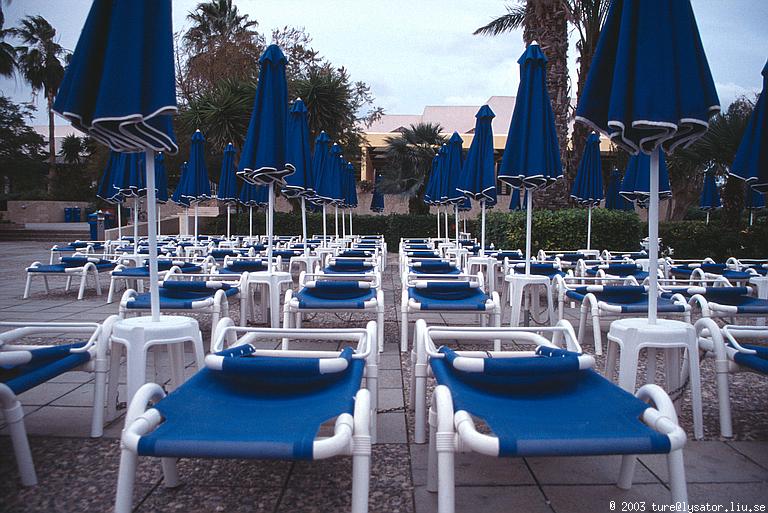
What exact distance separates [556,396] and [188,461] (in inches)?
67.2

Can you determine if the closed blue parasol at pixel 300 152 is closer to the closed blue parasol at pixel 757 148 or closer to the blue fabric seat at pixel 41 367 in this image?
the blue fabric seat at pixel 41 367

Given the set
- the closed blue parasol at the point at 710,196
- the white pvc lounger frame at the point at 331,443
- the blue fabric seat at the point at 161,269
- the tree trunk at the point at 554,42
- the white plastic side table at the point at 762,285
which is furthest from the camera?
the closed blue parasol at the point at 710,196

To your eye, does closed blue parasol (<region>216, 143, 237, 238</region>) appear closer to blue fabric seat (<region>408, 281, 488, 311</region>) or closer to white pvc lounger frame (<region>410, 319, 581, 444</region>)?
blue fabric seat (<region>408, 281, 488, 311</region>)

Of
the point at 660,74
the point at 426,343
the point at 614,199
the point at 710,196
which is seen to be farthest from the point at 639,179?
the point at 426,343

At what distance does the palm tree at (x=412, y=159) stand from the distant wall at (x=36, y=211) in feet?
69.5

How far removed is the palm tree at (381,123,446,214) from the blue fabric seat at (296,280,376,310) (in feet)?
44.1

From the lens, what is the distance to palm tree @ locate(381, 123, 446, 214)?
18016 mm

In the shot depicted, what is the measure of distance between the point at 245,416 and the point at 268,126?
3.79 m

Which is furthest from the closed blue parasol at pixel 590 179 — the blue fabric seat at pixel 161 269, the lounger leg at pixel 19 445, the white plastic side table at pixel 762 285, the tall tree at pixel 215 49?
the tall tree at pixel 215 49

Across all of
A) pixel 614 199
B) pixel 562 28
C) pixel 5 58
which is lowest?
pixel 614 199

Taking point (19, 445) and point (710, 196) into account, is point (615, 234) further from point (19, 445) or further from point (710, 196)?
point (19, 445)

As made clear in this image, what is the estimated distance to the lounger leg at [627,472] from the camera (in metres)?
2.20

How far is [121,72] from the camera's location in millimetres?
2568

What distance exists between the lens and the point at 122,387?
3.61m
